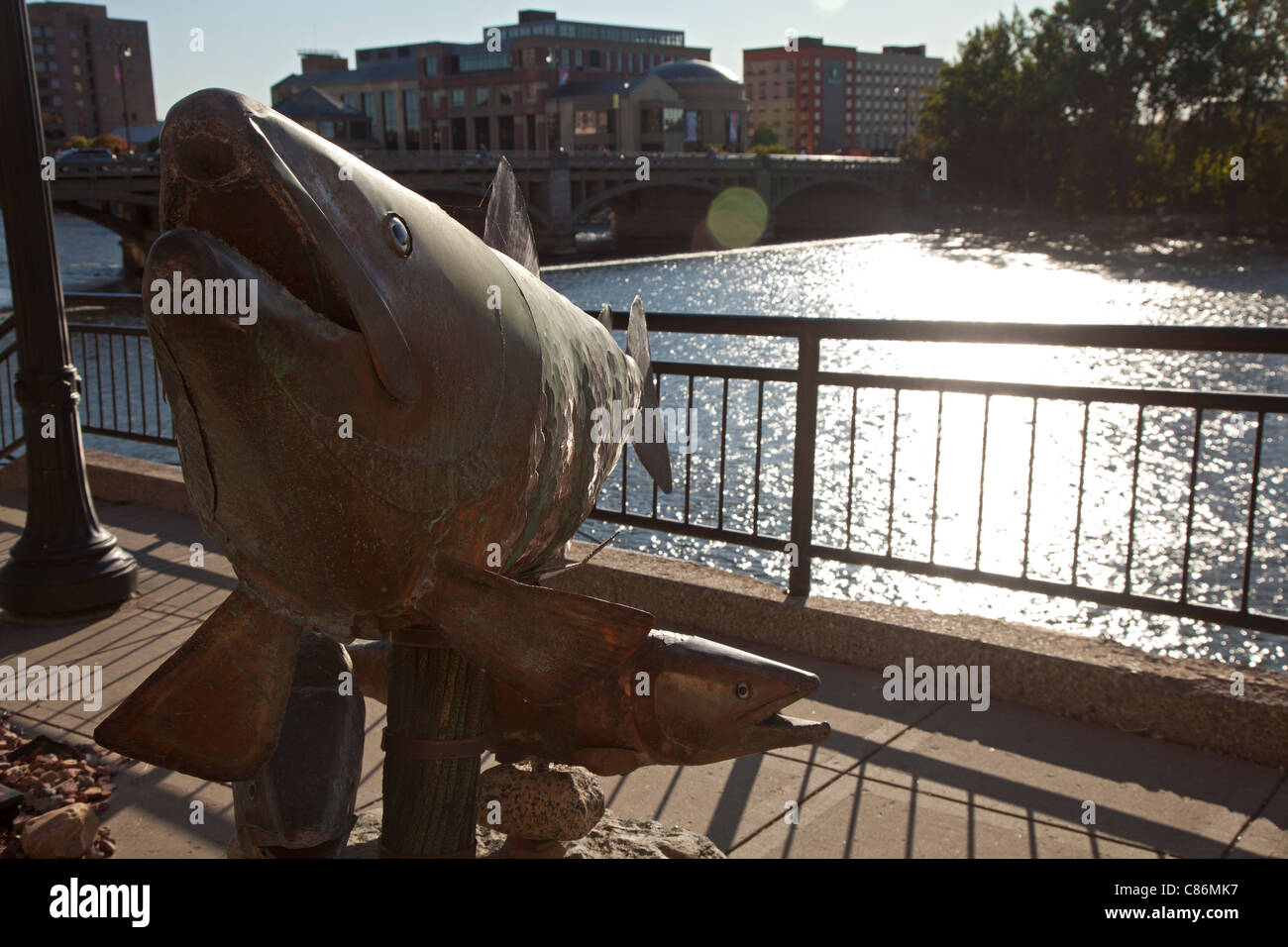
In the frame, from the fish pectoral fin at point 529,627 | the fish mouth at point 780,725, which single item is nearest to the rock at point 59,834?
the fish pectoral fin at point 529,627

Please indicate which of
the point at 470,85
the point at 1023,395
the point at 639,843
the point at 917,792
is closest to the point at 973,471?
the point at 1023,395

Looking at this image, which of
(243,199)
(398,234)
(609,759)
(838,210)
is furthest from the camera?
(838,210)

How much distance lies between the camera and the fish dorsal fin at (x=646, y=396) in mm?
3211

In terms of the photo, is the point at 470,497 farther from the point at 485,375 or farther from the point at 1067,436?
the point at 1067,436

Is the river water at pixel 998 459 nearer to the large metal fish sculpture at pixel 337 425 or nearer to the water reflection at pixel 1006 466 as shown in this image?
the water reflection at pixel 1006 466

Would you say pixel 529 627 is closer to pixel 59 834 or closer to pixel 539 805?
pixel 539 805

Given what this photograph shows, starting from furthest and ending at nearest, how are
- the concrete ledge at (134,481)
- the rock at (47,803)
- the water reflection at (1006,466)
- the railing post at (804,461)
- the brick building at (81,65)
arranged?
the brick building at (81,65) → the water reflection at (1006,466) → the concrete ledge at (134,481) → the railing post at (804,461) → the rock at (47,803)

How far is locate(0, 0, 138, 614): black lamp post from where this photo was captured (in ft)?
17.4

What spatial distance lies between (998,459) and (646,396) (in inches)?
607

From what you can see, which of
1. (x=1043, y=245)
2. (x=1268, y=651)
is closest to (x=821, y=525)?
(x=1268, y=651)

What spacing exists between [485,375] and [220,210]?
0.51 metres

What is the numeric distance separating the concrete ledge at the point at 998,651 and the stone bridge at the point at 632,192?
32.2 m

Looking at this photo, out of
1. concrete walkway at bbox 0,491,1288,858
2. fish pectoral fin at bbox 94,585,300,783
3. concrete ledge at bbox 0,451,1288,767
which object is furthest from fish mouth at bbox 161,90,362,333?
concrete ledge at bbox 0,451,1288,767

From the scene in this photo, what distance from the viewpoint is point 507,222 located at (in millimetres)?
2611
